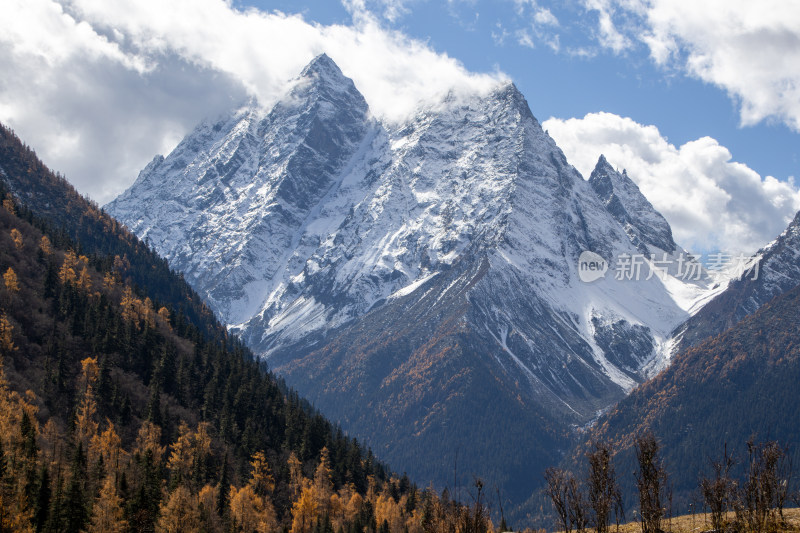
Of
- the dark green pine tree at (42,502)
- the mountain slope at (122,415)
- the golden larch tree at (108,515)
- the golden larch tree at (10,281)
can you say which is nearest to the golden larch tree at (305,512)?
the mountain slope at (122,415)

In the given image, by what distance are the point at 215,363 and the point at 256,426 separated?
85.4 ft

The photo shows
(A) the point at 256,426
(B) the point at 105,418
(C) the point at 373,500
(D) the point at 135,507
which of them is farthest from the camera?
(A) the point at 256,426

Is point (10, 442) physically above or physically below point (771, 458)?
above

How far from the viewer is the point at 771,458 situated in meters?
67.4

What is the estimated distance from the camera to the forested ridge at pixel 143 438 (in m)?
109

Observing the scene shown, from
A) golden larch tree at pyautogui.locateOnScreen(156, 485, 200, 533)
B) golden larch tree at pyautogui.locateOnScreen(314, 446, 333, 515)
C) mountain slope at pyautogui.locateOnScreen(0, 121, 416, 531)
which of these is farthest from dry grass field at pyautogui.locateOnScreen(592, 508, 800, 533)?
golden larch tree at pyautogui.locateOnScreen(314, 446, 333, 515)

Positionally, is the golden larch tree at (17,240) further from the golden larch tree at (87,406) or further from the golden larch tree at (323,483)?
the golden larch tree at (323,483)

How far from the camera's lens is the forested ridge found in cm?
10919

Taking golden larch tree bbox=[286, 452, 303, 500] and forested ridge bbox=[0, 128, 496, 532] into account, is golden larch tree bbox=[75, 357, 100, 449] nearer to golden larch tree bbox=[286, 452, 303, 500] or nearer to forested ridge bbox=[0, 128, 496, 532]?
forested ridge bbox=[0, 128, 496, 532]

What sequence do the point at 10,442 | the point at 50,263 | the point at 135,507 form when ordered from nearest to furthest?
the point at 135,507
the point at 10,442
the point at 50,263

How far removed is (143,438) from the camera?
14738cm

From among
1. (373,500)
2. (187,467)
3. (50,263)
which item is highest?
(50,263)

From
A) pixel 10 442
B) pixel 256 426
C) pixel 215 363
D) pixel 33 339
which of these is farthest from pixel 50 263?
pixel 10 442

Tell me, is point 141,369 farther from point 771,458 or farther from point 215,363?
point 771,458
